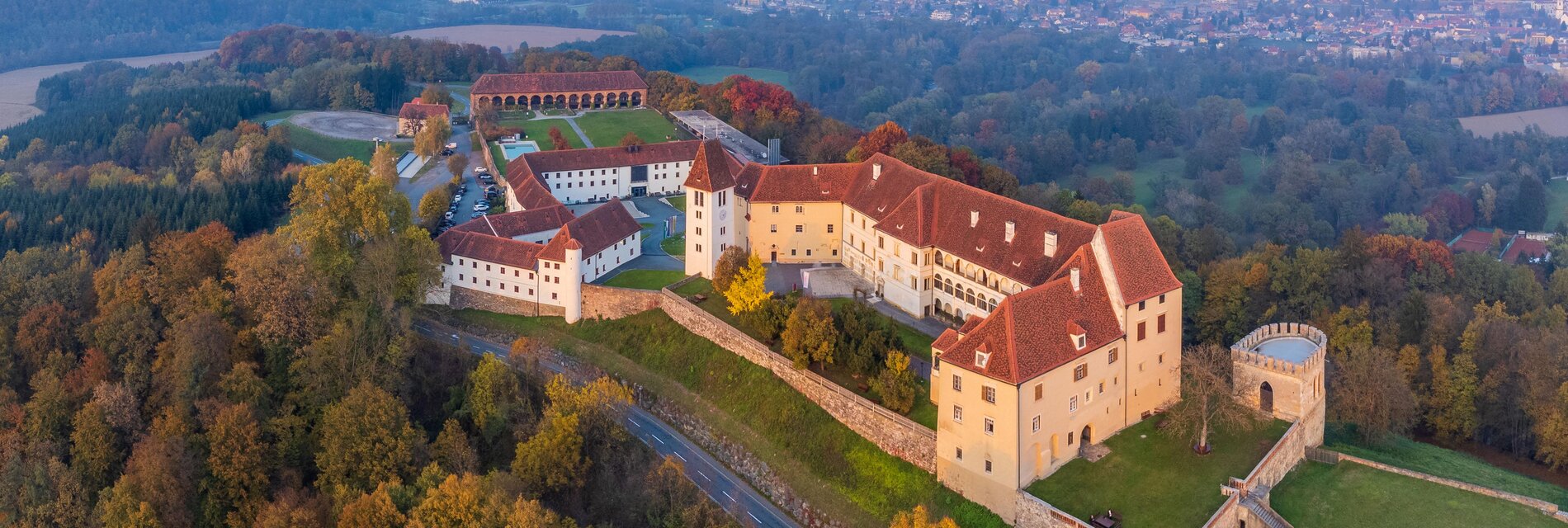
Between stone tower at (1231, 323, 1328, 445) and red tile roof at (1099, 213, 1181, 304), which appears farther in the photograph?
stone tower at (1231, 323, 1328, 445)

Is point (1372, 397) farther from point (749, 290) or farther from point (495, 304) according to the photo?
point (495, 304)

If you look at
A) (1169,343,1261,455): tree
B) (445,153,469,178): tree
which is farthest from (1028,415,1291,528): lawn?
(445,153,469,178): tree

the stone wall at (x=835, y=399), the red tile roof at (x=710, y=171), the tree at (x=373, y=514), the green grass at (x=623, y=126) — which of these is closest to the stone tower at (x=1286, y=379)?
the stone wall at (x=835, y=399)

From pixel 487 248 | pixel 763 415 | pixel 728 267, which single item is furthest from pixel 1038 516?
pixel 487 248

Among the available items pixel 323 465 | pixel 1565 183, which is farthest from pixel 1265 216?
pixel 323 465

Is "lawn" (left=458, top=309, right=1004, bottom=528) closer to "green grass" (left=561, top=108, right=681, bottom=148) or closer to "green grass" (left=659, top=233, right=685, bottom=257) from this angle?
"green grass" (left=659, top=233, right=685, bottom=257)
